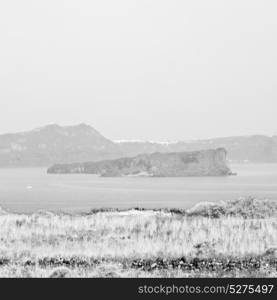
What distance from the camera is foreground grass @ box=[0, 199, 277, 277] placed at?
13.2 meters

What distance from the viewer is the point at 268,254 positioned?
1492 centimetres

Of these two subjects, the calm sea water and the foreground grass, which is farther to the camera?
the calm sea water

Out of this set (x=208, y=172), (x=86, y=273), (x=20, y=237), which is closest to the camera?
(x=86, y=273)

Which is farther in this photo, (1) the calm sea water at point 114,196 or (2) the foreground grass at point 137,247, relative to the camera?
(1) the calm sea water at point 114,196

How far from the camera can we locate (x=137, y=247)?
15.9m

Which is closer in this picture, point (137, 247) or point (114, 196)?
point (137, 247)

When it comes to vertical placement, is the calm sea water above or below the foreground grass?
below

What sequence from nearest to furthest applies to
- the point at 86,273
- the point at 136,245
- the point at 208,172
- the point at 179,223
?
the point at 86,273, the point at 136,245, the point at 179,223, the point at 208,172

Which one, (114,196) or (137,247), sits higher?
(137,247)

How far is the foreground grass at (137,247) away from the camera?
13.2m

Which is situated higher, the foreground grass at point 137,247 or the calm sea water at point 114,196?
the foreground grass at point 137,247
